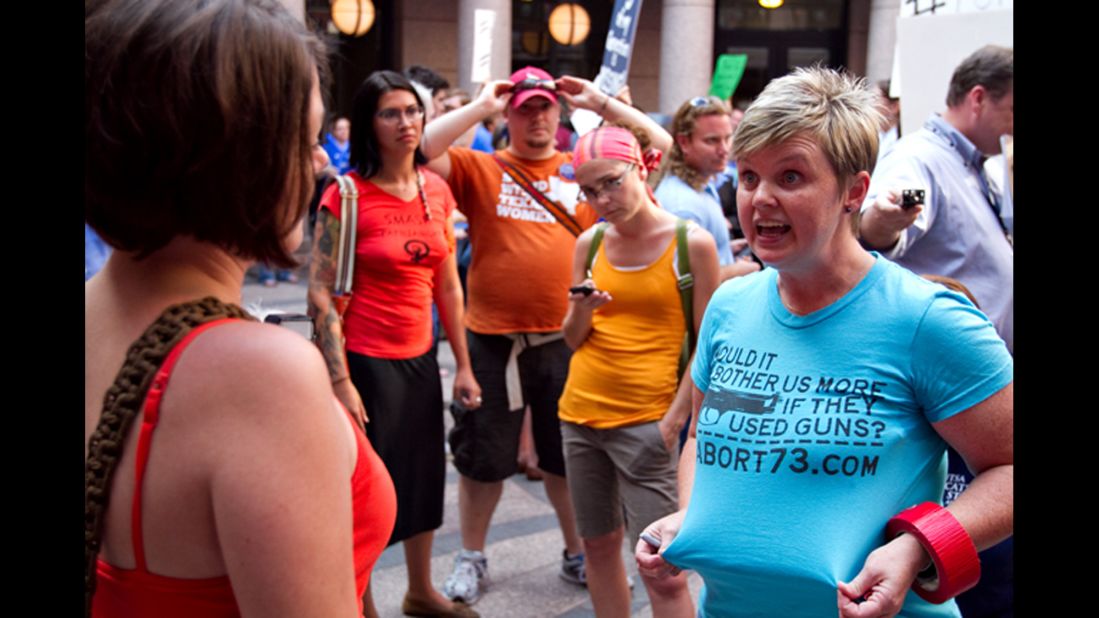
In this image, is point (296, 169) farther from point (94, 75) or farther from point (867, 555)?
point (867, 555)

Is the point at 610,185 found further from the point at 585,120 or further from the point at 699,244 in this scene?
Result: the point at 585,120

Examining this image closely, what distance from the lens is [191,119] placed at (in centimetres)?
111

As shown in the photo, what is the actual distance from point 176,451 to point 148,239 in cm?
26

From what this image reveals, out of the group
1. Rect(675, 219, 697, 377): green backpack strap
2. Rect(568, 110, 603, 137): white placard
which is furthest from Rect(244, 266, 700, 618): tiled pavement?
Rect(568, 110, 603, 137): white placard

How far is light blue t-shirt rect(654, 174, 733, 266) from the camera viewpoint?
4.47 m

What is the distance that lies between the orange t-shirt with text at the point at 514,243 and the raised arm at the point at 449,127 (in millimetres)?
70

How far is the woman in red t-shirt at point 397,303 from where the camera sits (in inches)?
150

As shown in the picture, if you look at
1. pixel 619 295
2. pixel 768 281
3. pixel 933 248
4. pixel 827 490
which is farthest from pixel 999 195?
pixel 827 490

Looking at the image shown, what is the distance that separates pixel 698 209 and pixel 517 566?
1.77 meters

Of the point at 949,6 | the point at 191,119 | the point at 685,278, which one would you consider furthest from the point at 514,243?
the point at 191,119

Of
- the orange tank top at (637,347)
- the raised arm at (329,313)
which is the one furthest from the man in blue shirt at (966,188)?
the raised arm at (329,313)

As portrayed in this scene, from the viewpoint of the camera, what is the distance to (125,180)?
44.7 inches

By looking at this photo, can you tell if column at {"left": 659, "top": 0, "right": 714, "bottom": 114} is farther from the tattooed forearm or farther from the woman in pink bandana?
the tattooed forearm

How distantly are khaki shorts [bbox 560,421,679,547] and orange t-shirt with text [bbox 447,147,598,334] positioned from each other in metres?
0.74
